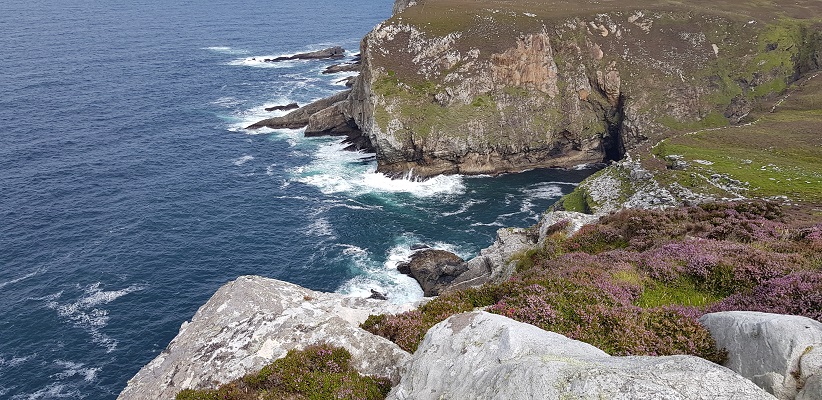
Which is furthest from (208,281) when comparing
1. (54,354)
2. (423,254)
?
(423,254)

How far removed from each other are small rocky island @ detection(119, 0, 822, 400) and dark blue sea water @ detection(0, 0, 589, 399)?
810 centimetres

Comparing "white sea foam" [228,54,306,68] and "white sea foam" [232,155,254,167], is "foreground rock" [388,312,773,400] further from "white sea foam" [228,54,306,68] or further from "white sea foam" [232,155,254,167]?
"white sea foam" [228,54,306,68]

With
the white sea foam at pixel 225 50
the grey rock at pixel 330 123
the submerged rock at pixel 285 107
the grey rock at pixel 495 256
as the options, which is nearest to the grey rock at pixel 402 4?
the white sea foam at pixel 225 50

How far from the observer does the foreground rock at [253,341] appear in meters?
16.3

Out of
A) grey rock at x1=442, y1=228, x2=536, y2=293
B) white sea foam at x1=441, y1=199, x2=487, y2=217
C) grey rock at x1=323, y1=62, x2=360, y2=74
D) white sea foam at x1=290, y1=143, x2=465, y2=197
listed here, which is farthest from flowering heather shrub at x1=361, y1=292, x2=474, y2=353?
grey rock at x1=323, y1=62, x2=360, y2=74

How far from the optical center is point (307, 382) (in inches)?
579

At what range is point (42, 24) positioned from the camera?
187375 millimetres

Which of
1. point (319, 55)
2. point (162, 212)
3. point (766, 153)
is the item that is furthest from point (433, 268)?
point (319, 55)

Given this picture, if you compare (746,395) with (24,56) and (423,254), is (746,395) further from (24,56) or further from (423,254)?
(24,56)

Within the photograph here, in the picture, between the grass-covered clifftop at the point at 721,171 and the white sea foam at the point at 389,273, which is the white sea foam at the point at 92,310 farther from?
the grass-covered clifftop at the point at 721,171

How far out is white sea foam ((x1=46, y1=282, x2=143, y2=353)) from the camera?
5150 centimetres

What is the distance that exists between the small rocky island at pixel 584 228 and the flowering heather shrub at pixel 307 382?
0.06 m

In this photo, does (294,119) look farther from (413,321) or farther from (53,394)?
(413,321)

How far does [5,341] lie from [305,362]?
169ft
